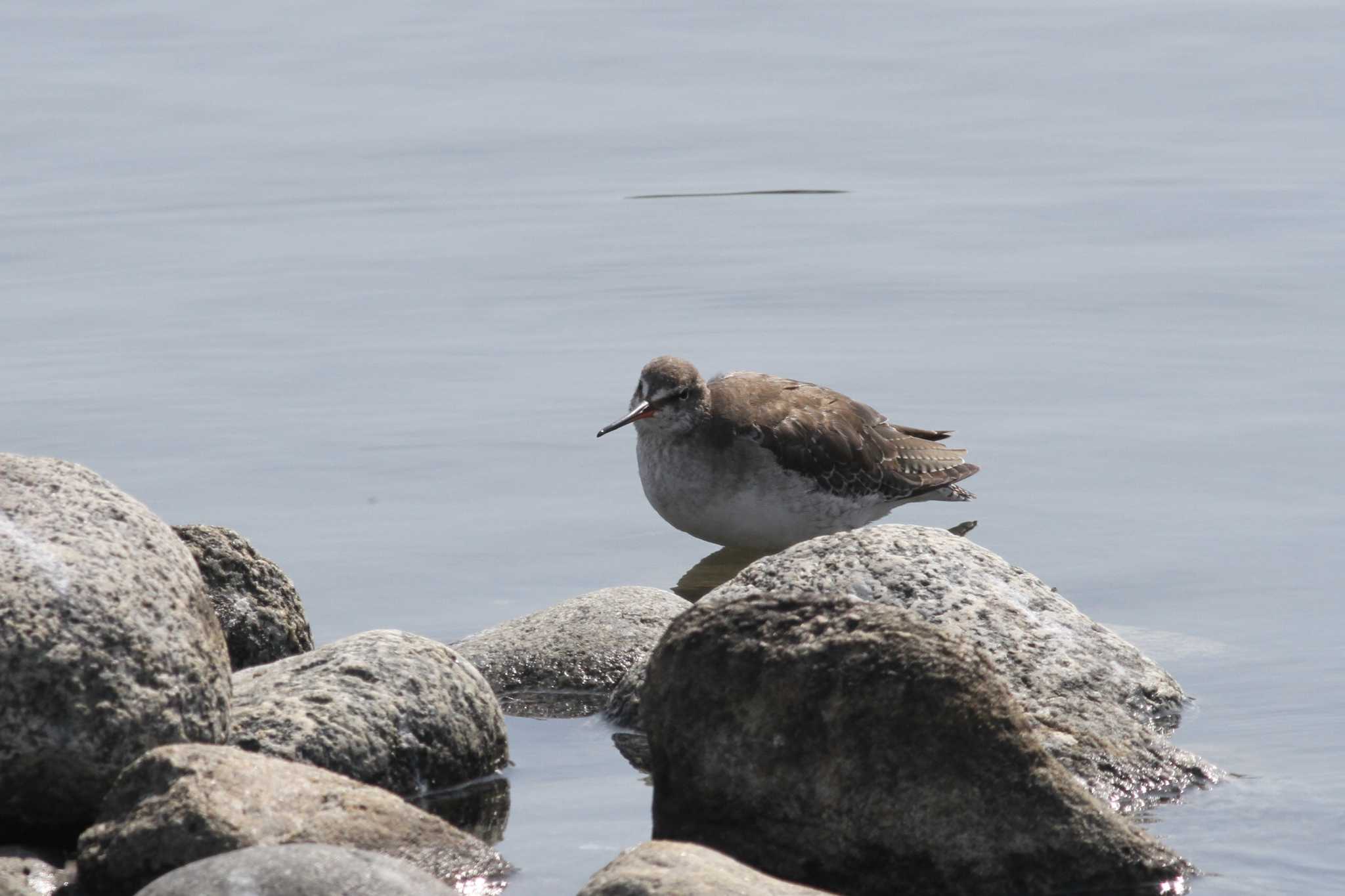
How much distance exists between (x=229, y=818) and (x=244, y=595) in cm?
202

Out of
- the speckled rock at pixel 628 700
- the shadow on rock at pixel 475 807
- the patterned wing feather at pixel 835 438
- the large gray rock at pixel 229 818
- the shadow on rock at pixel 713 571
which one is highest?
the patterned wing feather at pixel 835 438

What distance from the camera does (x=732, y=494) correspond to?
406 inches

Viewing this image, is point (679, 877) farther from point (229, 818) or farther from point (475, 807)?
point (475, 807)

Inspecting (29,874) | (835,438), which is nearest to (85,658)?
(29,874)

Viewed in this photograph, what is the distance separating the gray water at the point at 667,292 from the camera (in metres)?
9.23

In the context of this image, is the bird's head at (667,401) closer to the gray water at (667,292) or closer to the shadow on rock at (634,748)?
the gray water at (667,292)

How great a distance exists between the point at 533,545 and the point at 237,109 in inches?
340

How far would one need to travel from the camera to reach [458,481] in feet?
35.6

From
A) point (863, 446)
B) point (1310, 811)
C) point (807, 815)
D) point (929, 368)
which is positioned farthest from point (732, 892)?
point (929, 368)

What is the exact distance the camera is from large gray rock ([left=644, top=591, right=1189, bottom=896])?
582cm

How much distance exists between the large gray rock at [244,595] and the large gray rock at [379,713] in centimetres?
46

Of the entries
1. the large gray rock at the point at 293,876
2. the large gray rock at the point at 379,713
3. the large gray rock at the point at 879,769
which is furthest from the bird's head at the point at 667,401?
the large gray rock at the point at 293,876

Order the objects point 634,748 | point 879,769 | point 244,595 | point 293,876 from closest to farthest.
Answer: point 293,876, point 879,769, point 634,748, point 244,595

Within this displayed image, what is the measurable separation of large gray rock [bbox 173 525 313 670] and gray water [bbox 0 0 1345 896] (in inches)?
36.6
